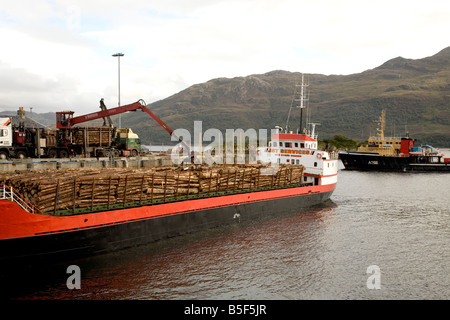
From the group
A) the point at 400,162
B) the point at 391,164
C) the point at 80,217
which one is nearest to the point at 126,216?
the point at 80,217

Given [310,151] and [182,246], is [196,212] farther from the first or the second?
[310,151]

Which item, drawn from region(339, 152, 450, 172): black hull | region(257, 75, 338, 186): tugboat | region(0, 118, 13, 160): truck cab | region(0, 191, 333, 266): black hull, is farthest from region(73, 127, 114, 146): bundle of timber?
region(339, 152, 450, 172): black hull

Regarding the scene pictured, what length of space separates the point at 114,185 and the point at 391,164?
69.6 m

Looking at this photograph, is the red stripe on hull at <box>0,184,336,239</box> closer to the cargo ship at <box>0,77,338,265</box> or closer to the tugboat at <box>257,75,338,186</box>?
the cargo ship at <box>0,77,338,265</box>

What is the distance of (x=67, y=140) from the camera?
34.1m

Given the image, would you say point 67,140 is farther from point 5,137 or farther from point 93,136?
point 5,137

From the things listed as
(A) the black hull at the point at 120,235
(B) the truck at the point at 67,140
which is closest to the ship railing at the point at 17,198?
(A) the black hull at the point at 120,235

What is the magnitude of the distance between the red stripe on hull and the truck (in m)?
19.3

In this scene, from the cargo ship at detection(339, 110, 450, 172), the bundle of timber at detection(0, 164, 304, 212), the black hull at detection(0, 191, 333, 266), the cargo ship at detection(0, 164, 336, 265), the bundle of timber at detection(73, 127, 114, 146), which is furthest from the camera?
the cargo ship at detection(339, 110, 450, 172)

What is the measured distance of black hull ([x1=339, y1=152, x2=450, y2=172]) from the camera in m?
68.9

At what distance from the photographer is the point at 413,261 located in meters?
16.5
